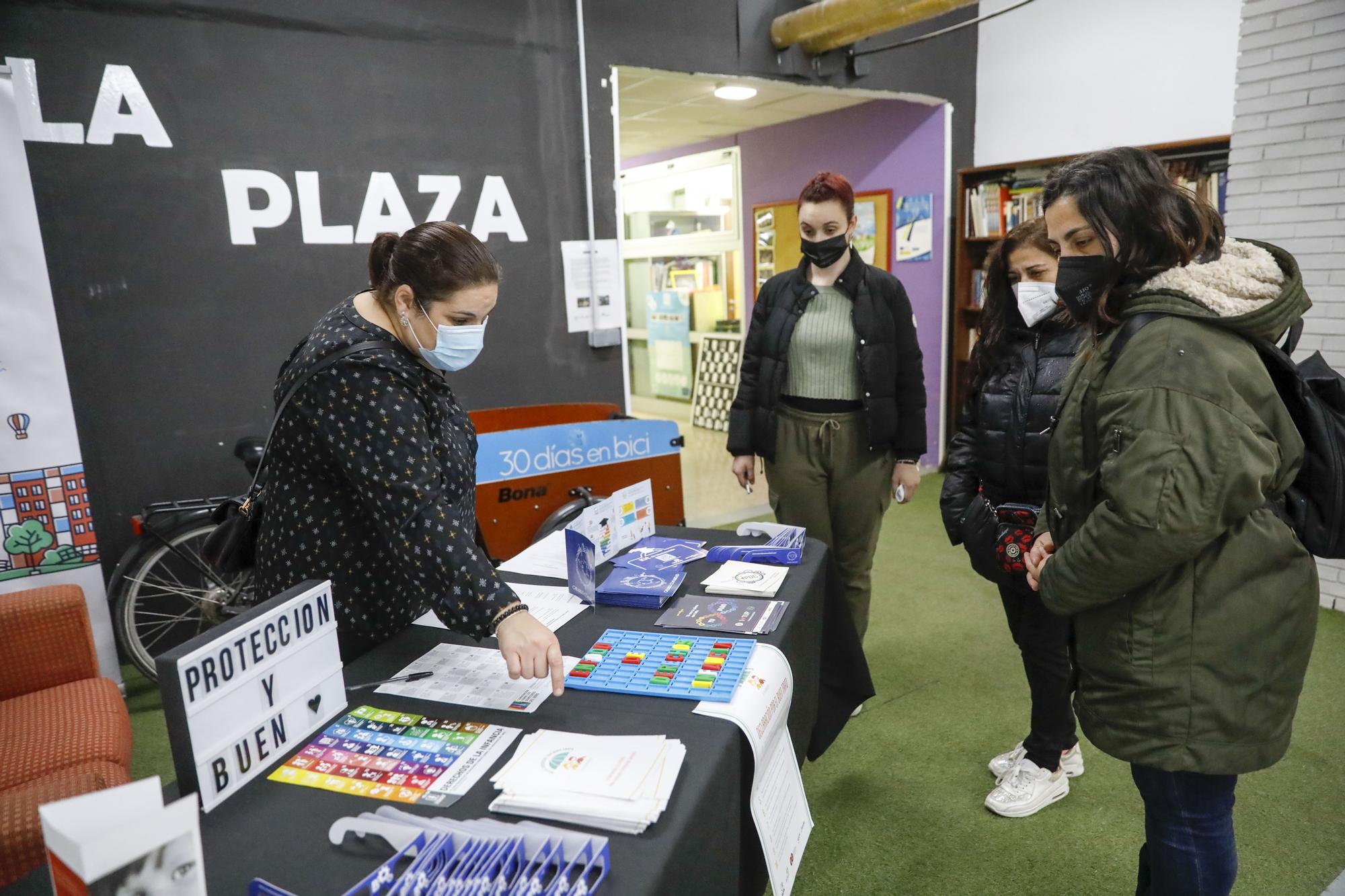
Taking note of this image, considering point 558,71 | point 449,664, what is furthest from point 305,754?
point 558,71

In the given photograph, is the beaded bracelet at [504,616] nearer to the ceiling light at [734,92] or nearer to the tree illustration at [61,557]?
the tree illustration at [61,557]

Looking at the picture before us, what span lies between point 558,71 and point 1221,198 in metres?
3.16

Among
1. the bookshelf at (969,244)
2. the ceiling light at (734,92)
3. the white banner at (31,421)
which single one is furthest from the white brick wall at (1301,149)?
the white banner at (31,421)

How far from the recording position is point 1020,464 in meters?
1.83

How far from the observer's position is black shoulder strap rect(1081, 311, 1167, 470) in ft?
3.87

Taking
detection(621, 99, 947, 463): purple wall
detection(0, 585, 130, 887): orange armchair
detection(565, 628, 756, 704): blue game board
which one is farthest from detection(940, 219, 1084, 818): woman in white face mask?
detection(621, 99, 947, 463): purple wall

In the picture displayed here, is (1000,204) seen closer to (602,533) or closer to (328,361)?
(602,533)

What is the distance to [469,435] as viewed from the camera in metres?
1.55

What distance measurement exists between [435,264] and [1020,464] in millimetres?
1299

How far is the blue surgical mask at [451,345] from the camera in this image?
1428 mm

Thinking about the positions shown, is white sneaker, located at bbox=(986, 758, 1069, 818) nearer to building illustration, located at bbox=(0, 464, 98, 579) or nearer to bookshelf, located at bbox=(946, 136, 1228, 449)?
bookshelf, located at bbox=(946, 136, 1228, 449)

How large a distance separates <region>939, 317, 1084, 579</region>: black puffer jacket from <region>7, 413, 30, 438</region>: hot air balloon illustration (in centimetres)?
262

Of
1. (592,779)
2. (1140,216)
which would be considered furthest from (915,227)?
(592,779)

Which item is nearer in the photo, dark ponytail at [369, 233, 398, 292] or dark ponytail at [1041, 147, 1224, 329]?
dark ponytail at [1041, 147, 1224, 329]
